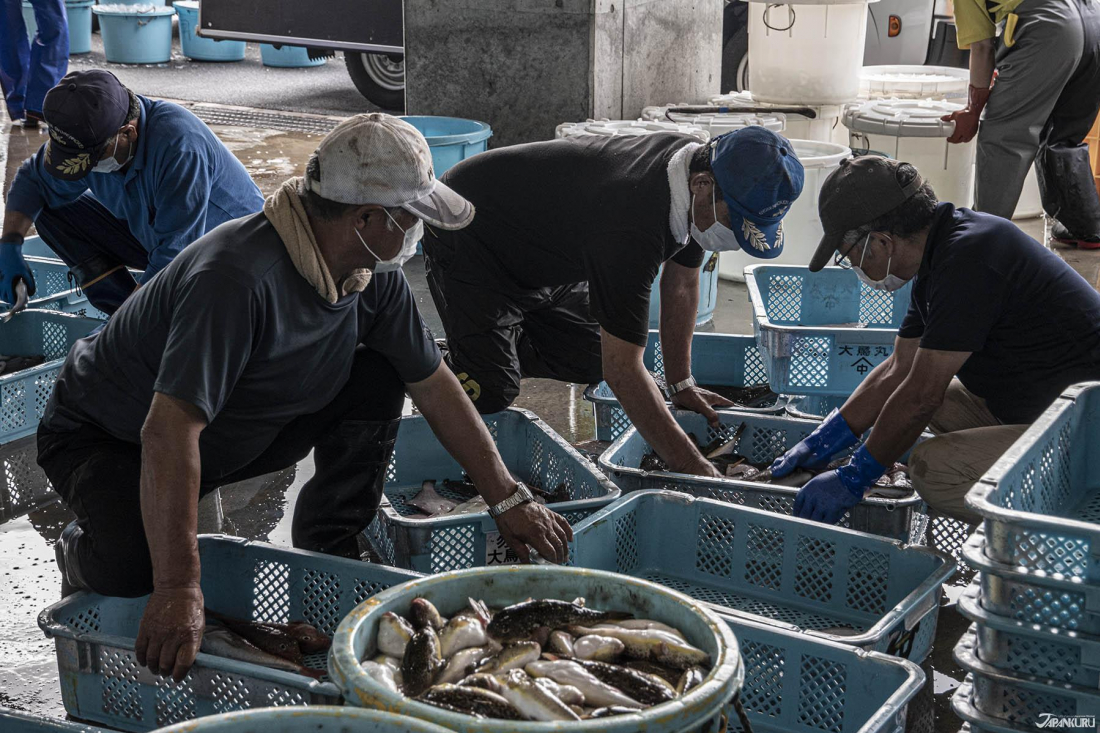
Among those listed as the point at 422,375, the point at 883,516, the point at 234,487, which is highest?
the point at 422,375

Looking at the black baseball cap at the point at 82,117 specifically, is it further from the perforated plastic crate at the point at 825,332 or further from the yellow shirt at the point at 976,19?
the yellow shirt at the point at 976,19

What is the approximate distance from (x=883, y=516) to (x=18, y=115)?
986 centimetres

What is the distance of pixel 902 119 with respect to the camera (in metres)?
6.70

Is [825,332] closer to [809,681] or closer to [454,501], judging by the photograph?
[454,501]

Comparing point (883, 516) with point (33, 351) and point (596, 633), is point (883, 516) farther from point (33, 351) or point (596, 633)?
point (33, 351)

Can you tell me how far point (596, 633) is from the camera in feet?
6.89

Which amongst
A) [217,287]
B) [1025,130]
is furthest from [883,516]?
[1025,130]

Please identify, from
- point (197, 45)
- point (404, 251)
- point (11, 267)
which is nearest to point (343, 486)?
point (404, 251)

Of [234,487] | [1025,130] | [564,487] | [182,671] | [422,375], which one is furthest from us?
[1025,130]

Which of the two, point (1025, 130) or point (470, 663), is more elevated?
point (1025, 130)

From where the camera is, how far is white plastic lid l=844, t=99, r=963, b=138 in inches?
263

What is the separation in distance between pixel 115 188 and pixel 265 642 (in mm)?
2215

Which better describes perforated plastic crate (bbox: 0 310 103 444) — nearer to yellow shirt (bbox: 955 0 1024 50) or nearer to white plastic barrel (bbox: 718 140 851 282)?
white plastic barrel (bbox: 718 140 851 282)

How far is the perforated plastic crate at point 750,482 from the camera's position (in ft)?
10.9
